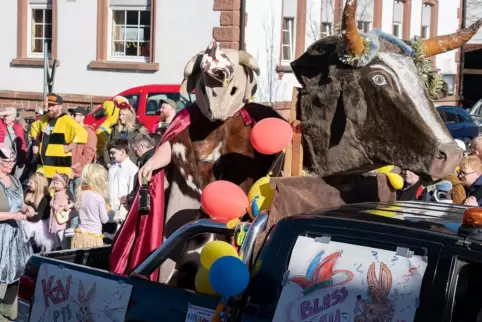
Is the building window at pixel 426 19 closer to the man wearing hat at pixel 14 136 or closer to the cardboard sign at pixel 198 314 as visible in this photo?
the man wearing hat at pixel 14 136

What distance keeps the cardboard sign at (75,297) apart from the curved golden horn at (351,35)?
2.10 meters

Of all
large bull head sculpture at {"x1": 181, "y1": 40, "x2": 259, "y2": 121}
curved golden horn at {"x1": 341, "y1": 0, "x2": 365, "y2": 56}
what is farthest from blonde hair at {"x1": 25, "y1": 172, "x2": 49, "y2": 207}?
curved golden horn at {"x1": 341, "y1": 0, "x2": 365, "y2": 56}

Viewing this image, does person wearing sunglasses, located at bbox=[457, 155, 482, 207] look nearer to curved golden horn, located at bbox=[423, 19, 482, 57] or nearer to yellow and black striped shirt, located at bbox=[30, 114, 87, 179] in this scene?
curved golden horn, located at bbox=[423, 19, 482, 57]

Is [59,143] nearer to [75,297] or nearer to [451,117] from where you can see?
[75,297]

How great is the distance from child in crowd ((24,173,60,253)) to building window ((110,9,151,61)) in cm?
1266

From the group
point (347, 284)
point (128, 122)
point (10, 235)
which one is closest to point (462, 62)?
point (128, 122)

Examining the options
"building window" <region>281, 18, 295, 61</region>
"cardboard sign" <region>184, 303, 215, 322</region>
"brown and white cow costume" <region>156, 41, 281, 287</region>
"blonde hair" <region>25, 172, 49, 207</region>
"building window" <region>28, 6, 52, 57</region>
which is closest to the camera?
"cardboard sign" <region>184, 303, 215, 322</region>

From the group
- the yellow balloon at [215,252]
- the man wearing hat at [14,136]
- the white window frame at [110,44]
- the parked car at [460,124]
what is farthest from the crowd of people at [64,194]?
the parked car at [460,124]

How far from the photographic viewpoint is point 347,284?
405 centimetres

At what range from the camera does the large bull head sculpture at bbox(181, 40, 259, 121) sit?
21.8ft

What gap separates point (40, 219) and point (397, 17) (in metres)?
22.1

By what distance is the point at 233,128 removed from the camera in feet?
22.4

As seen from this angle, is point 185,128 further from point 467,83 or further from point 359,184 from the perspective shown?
point 467,83

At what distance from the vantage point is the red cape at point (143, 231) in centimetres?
657
